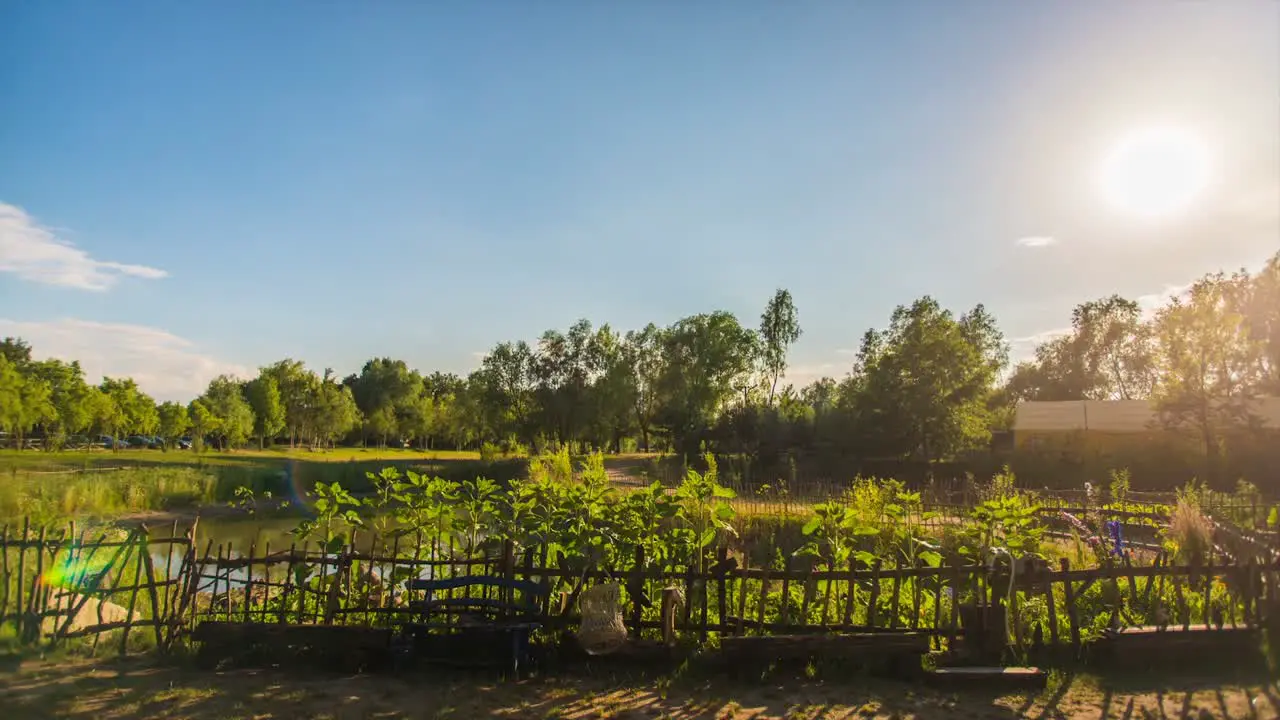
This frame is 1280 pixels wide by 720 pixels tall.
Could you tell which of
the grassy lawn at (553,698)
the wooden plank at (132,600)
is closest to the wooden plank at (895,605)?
the grassy lawn at (553,698)

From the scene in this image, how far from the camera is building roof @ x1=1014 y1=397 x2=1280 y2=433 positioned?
29.2 metres

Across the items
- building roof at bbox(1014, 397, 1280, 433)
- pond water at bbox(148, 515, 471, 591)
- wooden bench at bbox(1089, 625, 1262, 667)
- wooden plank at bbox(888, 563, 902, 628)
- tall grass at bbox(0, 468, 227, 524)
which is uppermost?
building roof at bbox(1014, 397, 1280, 433)

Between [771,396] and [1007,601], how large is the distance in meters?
41.4

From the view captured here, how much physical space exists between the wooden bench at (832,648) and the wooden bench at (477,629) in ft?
5.71

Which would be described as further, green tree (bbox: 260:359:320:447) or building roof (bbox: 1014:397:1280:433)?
green tree (bbox: 260:359:320:447)

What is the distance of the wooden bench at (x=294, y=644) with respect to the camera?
6199mm

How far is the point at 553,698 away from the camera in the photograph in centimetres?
566

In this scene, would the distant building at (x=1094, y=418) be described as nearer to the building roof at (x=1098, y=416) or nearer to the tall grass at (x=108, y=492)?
the building roof at (x=1098, y=416)

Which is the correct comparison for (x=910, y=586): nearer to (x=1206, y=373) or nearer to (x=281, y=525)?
(x=281, y=525)

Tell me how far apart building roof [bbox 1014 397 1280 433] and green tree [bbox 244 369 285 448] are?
158 feet

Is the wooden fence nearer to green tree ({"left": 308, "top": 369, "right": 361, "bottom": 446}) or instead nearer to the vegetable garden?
the vegetable garden

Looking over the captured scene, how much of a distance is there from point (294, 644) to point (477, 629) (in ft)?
5.59

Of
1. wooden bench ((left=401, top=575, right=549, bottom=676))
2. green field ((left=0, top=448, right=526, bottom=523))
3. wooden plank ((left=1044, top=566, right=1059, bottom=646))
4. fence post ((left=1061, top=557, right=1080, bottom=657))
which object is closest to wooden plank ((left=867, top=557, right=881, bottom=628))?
wooden plank ((left=1044, top=566, right=1059, bottom=646))

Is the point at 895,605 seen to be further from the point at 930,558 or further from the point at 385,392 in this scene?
the point at 385,392
